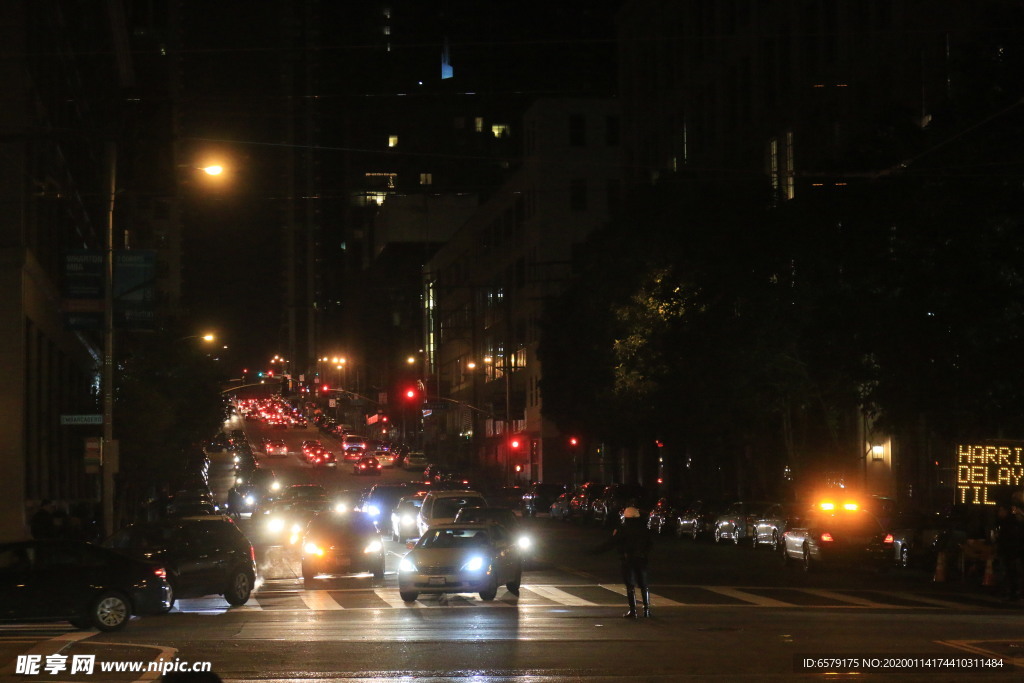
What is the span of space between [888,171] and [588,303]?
3062 centimetres

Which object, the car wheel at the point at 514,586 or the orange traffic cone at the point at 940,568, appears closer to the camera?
the car wheel at the point at 514,586

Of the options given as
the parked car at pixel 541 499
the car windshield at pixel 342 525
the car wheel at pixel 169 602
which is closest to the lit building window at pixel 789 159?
the parked car at pixel 541 499

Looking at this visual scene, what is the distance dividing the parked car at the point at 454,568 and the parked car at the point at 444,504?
512 inches

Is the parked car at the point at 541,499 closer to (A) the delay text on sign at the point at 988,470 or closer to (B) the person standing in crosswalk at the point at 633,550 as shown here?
(A) the delay text on sign at the point at 988,470

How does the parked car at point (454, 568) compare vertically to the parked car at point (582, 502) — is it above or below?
above

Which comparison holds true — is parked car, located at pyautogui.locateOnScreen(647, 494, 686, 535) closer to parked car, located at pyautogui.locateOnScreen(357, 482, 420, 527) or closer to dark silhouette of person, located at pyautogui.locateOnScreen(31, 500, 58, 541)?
parked car, located at pyautogui.locateOnScreen(357, 482, 420, 527)

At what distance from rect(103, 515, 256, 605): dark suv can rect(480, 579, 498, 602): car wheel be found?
4051mm

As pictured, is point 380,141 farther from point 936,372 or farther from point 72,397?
point 936,372

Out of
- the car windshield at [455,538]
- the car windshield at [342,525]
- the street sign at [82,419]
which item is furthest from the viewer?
the street sign at [82,419]

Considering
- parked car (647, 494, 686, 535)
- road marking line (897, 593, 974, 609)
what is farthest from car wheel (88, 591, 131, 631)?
parked car (647, 494, 686, 535)

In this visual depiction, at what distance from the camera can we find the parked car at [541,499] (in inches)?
2613

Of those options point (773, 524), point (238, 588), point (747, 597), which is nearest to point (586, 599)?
point (747, 597)

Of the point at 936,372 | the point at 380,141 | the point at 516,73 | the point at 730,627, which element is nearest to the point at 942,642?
the point at 730,627
